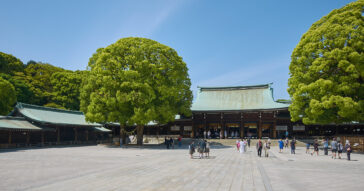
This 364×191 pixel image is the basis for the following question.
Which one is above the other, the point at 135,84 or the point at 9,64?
the point at 9,64

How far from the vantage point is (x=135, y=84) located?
2855cm

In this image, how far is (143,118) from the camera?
2856 cm

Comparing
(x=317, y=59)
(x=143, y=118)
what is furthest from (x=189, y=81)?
(x=317, y=59)

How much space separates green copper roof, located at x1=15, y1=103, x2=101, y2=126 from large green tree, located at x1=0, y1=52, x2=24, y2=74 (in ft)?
81.1

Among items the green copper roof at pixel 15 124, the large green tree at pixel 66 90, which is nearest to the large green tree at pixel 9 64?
the large green tree at pixel 66 90

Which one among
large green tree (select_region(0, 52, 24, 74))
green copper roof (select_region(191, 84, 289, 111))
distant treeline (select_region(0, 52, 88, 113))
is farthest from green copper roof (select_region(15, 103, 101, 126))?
large green tree (select_region(0, 52, 24, 74))

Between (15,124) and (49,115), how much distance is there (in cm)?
641

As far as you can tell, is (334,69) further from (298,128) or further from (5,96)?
(5,96)

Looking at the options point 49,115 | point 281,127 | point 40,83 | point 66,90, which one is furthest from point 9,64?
point 281,127

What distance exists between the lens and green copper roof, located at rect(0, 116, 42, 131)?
88.1 feet

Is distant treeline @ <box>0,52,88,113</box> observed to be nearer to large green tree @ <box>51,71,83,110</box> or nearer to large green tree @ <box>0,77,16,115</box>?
large green tree @ <box>51,71,83,110</box>

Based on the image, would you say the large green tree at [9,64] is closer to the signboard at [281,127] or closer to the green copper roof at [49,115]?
the green copper roof at [49,115]

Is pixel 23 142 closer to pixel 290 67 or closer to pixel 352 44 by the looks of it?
pixel 290 67

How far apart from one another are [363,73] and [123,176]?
76.7ft
